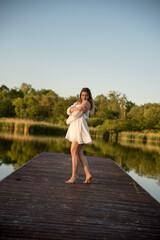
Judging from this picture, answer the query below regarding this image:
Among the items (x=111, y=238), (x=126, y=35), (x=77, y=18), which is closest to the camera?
(x=111, y=238)

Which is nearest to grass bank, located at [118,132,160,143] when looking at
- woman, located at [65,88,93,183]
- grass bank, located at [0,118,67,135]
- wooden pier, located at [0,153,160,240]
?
grass bank, located at [0,118,67,135]

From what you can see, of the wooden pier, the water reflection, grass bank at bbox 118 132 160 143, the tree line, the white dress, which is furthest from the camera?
the tree line

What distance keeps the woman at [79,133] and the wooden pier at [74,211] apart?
27 cm

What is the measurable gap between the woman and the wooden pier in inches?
10.7

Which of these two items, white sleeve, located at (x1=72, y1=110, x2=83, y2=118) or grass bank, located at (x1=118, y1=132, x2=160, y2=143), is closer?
white sleeve, located at (x1=72, y1=110, x2=83, y2=118)

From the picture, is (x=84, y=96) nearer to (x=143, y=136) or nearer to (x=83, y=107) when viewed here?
(x=83, y=107)

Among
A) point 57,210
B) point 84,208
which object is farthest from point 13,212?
point 84,208

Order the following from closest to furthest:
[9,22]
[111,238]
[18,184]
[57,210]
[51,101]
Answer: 1. [111,238]
2. [57,210]
3. [18,184]
4. [9,22]
5. [51,101]

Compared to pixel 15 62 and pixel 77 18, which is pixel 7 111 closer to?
pixel 15 62

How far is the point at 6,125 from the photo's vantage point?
22.4m

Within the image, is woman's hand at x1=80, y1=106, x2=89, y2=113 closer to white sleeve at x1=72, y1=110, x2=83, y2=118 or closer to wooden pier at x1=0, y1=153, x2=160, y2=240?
white sleeve at x1=72, y1=110, x2=83, y2=118

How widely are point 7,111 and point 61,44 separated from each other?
19.4 metres

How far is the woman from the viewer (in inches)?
127

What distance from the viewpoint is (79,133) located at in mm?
3213
